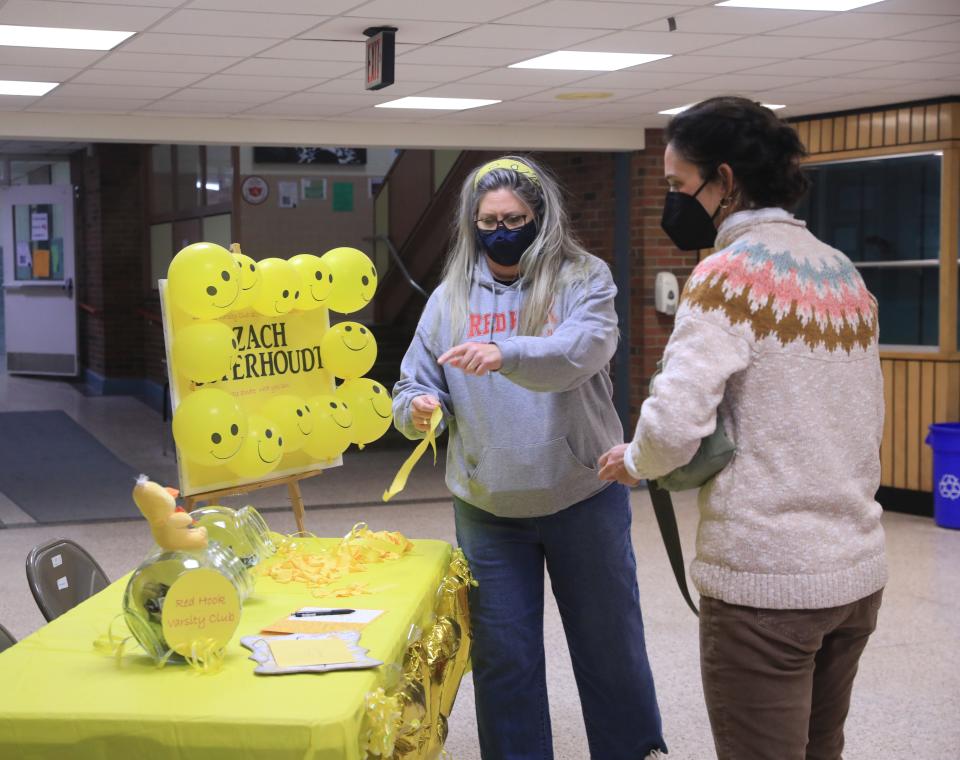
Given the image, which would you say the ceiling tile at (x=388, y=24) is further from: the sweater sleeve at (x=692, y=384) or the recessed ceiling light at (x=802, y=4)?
the sweater sleeve at (x=692, y=384)

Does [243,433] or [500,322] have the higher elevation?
[500,322]

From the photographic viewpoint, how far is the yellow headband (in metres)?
2.67

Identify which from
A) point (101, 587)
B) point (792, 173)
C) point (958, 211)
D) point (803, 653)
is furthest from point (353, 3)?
point (958, 211)

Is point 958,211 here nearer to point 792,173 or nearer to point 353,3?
point 353,3

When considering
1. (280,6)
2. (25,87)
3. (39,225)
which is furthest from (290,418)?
(39,225)

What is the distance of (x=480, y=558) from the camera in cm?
275

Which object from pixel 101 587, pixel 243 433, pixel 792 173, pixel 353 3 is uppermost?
pixel 353 3

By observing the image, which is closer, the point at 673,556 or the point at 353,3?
the point at 673,556

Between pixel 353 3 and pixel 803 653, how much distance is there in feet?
10.4

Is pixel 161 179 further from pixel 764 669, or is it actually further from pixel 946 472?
pixel 764 669

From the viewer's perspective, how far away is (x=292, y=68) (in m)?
5.55

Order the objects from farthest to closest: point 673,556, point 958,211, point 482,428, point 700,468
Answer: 1. point 958,211
2. point 482,428
3. point 673,556
4. point 700,468

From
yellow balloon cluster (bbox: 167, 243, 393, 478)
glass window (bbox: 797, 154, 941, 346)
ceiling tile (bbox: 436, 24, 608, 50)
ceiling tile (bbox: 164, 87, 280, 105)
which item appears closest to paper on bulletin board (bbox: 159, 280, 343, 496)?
yellow balloon cluster (bbox: 167, 243, 393, 478)

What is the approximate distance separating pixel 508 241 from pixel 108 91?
424 cm
